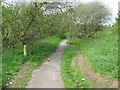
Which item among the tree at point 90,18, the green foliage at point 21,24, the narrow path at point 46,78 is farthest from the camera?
the tree at point 90,18

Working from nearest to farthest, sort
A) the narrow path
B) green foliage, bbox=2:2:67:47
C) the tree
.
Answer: the narrow path < green foliage, bbox=2:2:67:47 < the tree

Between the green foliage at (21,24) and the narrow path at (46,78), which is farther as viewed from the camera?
the green foliage at (21,24)

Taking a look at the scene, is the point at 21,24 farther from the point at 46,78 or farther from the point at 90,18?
the point at 90,18

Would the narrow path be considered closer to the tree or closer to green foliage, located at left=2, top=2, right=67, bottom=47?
green foliage, located at left=2, top=2, right=67, bottom=47

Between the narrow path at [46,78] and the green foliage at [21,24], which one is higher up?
the green foliage at [21,24]

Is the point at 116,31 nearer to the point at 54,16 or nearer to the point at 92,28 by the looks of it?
the point at 92,28

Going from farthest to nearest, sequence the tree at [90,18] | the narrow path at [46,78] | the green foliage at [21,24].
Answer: the tree at [90,18]
the green foliage at [21,24]
the narrow path at [46,78]

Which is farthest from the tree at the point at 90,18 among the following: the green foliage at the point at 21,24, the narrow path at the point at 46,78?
the narrow path at the point at 46,78

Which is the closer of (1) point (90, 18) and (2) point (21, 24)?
(2) point (21, 24)

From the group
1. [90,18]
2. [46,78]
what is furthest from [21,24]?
[90,18]

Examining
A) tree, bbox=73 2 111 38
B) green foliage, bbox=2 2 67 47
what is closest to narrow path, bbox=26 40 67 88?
green foliage, bbox=2 2 67 47

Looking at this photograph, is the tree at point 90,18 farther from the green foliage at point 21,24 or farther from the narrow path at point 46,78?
the narrow path at point 46,78

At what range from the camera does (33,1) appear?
13.2m

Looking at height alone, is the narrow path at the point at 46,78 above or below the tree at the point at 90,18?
below
